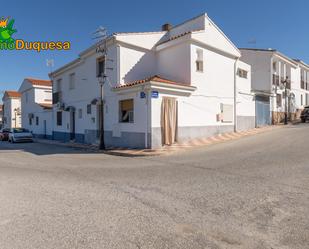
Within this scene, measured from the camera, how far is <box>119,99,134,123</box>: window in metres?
15.4

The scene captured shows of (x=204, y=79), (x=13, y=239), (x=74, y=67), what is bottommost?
(x=13, y=239)

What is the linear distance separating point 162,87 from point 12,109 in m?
40.3

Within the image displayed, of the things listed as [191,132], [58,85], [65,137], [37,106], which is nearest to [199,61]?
[191,132]

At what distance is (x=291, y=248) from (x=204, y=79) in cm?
1452

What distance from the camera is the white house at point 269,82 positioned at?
24.3 metres

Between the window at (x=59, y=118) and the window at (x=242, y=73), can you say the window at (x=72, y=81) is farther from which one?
the window at (x=242, y=73)

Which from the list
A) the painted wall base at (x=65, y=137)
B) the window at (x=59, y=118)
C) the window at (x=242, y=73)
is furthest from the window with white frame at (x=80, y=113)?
the window at (x=242, y=73)

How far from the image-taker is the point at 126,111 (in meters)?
15.8

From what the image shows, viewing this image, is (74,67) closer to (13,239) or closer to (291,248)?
(13,239)

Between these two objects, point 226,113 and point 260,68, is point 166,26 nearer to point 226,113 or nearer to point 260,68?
point 226,113

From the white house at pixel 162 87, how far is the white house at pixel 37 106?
842cm

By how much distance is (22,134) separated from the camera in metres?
24.4

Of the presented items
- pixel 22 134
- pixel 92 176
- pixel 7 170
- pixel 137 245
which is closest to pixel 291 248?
pixel 137 245

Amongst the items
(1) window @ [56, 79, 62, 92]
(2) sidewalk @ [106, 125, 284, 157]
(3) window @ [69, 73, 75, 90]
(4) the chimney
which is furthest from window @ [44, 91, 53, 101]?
(2) sidewalk @ [106, 125, 284, 157]
